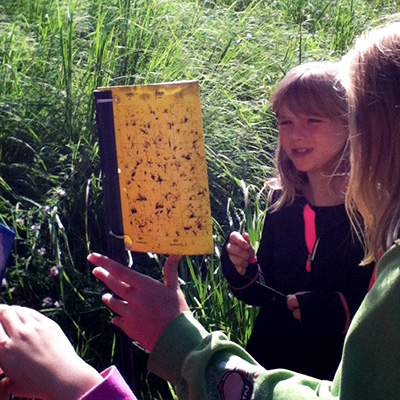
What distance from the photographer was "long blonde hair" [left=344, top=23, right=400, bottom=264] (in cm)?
121

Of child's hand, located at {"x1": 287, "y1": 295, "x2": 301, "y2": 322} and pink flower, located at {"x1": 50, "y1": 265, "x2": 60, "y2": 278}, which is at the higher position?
child's hand, located at {"x1": 287, "y1": 295, "x2": 301, "y2": 322}

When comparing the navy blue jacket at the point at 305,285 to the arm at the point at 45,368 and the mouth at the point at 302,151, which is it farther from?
the arm at the point at 45,368

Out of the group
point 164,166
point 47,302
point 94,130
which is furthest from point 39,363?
point 94,130

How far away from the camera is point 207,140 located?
366cm

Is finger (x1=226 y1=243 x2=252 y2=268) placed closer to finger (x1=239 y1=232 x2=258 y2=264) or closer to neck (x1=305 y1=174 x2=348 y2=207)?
finger (x1=239 y1=232 x2=258 y2=264)

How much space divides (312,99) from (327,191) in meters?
0.31

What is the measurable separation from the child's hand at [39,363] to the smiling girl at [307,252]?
3.41 ft

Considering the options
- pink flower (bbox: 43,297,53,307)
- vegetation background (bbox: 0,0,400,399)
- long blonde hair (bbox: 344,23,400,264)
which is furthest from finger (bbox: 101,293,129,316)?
pink flower (bbox: 43,297,53,307)

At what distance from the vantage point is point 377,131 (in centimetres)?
122

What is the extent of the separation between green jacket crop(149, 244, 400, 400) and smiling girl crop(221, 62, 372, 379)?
34.2 inches

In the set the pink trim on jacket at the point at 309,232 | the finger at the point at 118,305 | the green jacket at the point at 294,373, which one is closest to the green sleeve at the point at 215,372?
the green jacket at the point at 294,373

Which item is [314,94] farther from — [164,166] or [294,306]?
[164,166]

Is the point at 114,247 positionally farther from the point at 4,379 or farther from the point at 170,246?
the point at 4,379

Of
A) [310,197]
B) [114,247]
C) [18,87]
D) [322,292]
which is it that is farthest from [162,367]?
[18,87]
